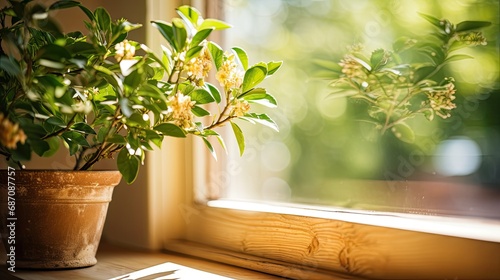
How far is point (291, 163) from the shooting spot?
3.78ft

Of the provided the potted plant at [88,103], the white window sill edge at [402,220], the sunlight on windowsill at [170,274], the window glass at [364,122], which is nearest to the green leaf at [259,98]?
the potted plant at [88,103]

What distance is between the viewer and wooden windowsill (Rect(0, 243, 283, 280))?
1043 millimetres

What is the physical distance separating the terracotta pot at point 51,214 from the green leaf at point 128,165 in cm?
9

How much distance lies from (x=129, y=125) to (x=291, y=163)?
33 centimetres

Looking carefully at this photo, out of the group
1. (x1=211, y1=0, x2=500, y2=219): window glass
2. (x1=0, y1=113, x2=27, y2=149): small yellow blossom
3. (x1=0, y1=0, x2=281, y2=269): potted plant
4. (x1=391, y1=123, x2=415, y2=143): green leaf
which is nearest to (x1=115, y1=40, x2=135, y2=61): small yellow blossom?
(x1=0, y1=0, x2=281, y2=269): potted plant

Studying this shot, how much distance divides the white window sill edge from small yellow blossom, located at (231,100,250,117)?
207 mm

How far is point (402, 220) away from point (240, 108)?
1.07 feet

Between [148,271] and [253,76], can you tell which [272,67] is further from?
[148,271]

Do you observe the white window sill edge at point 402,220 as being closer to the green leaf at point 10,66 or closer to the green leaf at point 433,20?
the green leaf at point 433,20

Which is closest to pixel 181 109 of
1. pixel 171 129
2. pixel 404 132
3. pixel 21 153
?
pixel 171 129

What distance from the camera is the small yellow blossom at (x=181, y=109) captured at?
0.98m

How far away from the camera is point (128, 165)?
101 cm

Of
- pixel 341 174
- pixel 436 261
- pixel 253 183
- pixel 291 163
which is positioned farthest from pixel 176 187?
pixel 436 261

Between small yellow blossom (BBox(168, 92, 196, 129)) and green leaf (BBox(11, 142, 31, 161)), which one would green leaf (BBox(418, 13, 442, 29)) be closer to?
small yellow blossom (BBox(168, 92, 196, 129))
